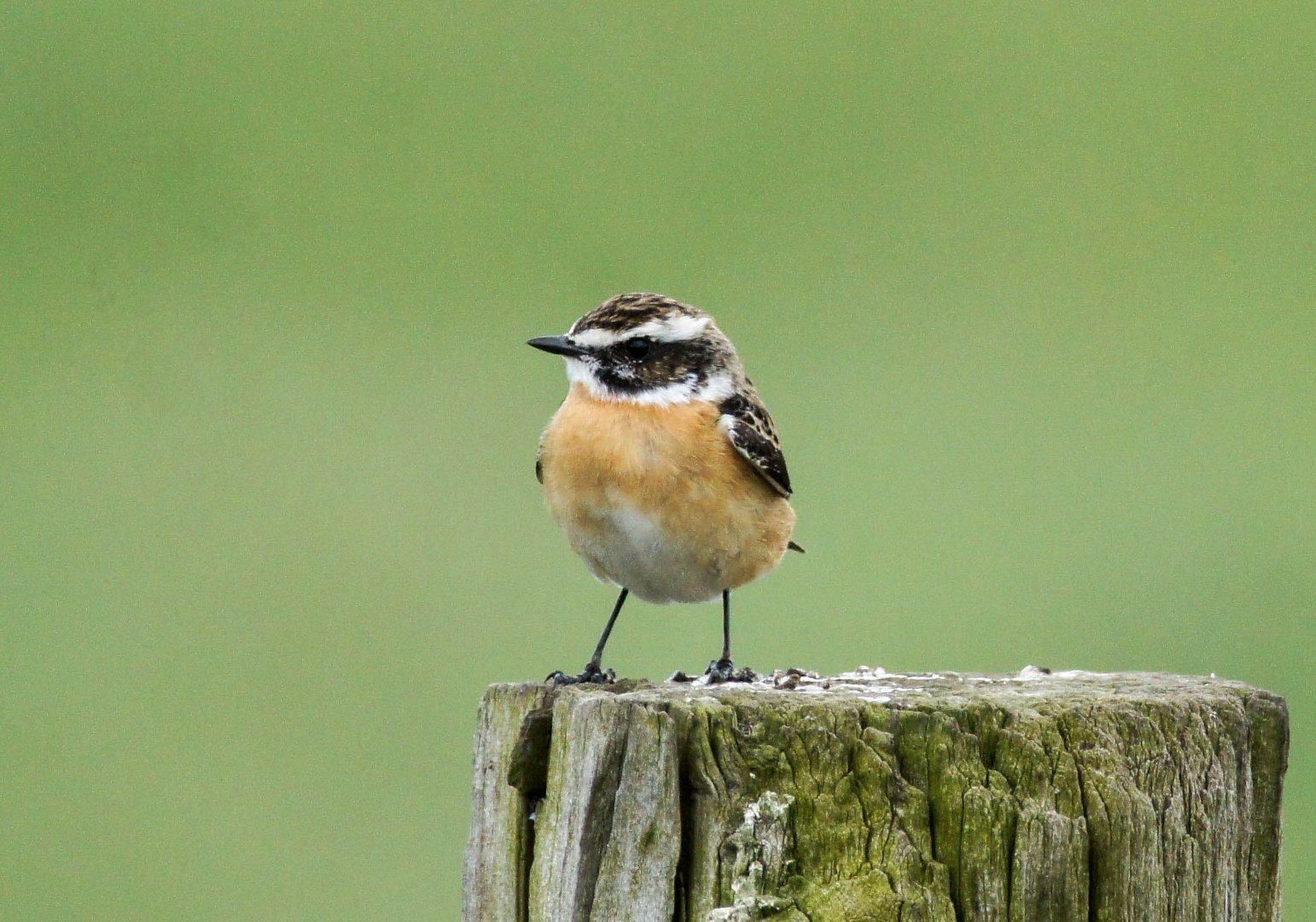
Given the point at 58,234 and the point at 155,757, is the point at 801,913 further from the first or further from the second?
the point at 58,234

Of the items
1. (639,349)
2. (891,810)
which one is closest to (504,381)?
(639,349)

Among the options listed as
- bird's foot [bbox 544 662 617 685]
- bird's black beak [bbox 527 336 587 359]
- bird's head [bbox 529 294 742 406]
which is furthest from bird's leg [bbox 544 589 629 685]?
bird's black beak [bbox 527 336 587 359]

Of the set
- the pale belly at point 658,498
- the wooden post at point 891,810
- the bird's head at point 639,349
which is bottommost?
the wooden post at point 891,810

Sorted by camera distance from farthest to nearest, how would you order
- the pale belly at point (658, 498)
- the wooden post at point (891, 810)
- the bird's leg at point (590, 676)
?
the pale belly at point (658, 498), the bird's leg at point (590, 676), the wooden post at point (891, 810)

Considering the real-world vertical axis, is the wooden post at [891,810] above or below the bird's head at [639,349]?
below

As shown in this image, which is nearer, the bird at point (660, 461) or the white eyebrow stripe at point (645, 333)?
the bird at point (660, 461)

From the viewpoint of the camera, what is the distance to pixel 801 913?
421cm

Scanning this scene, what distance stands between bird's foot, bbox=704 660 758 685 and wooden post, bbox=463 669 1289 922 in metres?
1.28

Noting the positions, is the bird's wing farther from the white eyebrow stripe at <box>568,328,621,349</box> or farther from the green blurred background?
the green blurred background

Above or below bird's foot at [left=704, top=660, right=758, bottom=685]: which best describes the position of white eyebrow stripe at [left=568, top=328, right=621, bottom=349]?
above

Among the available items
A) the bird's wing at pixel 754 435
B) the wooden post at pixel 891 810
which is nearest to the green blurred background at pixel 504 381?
the bird's wing at pixel 754 435

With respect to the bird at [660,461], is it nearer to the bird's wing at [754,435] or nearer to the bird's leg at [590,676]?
the bird's wing at [754,435]

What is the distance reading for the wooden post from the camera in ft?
13.9

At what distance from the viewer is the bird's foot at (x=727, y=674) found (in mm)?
5869
